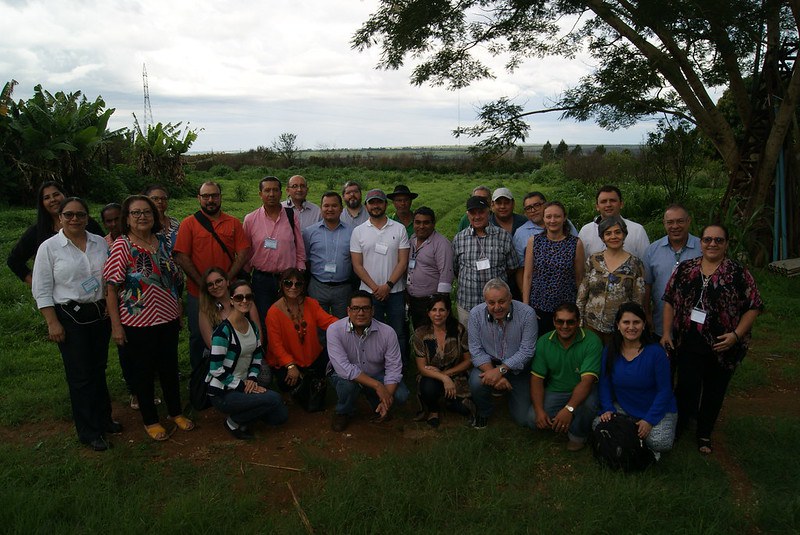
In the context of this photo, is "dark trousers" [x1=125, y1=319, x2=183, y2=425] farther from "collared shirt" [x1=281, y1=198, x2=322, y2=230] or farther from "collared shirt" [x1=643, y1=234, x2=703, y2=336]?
"collared shirt" [x1=643, y1=234, x2=703, y2=336]

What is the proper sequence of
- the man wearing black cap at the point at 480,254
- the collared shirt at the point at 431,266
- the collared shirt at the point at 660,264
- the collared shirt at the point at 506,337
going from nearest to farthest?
1. the collared shirt at the point at 660,264
2. the collared shirt at the point at 506,337
3. the man wearing black cap at the point at 480,254
4. the collared shirt at the point at 431,266

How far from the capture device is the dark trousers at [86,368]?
155 inches

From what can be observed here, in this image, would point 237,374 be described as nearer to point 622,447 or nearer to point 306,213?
point 306,213

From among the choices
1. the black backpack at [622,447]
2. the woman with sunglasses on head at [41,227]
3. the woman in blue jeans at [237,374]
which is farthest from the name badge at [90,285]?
the black backpack at [622,447]

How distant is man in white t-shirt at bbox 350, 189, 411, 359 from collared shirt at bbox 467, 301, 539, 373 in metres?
0.91

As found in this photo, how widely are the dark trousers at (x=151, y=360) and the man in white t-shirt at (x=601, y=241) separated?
3.34m

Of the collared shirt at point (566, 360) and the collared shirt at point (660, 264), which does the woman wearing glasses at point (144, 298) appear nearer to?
the collared shirt at point (566, 360)

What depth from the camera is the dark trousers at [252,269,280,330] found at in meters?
5.17

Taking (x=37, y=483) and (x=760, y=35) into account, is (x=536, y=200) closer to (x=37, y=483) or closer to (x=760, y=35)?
(x=37, y=483)

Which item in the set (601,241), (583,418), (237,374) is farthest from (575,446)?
(237,374)

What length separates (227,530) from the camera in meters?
3.14

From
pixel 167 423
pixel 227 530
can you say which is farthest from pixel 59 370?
pixel 227 530

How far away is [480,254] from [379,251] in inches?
35.1

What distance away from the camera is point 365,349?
15.1ft
